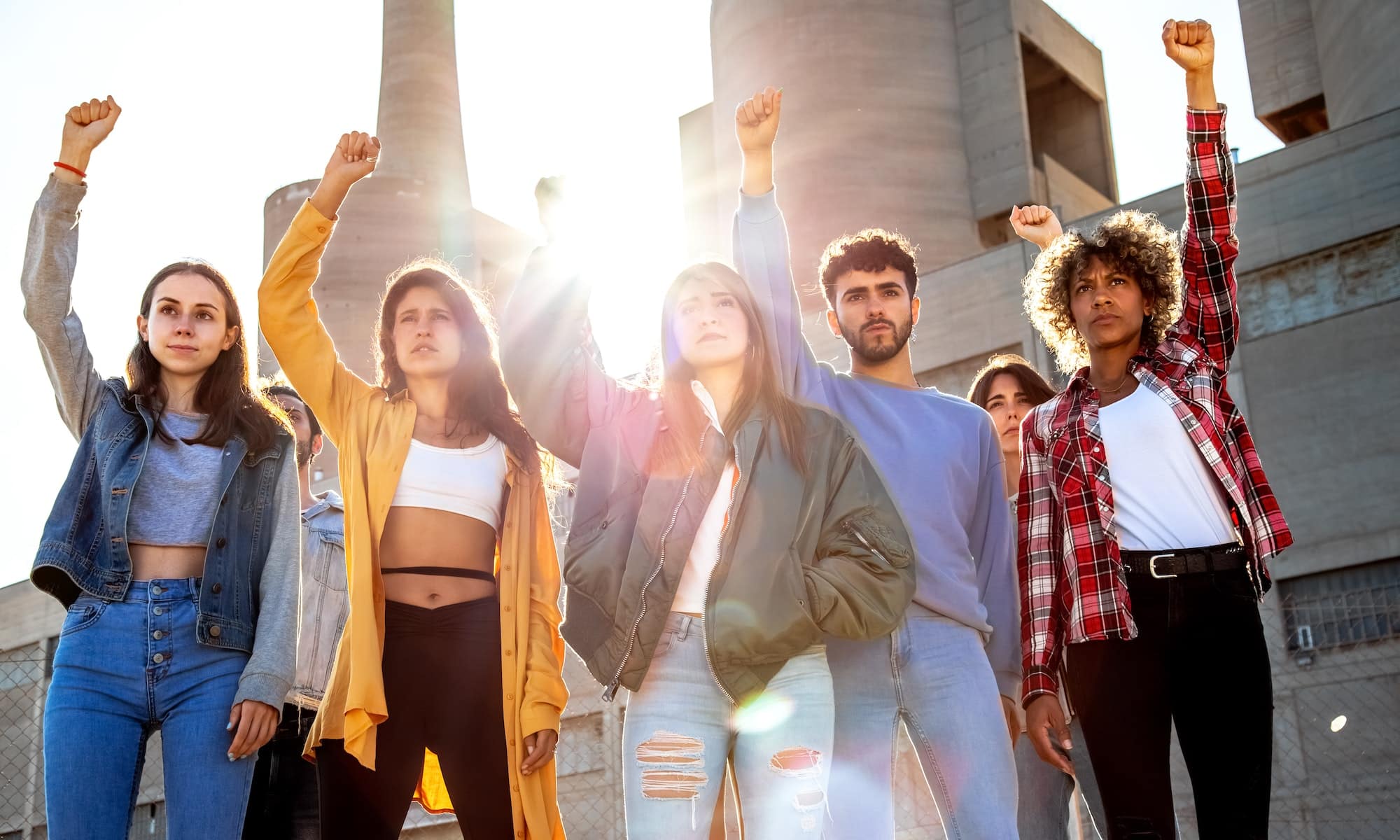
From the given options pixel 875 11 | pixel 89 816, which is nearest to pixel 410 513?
pixel 89 816

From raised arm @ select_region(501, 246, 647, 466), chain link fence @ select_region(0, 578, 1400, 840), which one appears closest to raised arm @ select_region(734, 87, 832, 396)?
raised arm @ select_region(501, 246, 647, 466)

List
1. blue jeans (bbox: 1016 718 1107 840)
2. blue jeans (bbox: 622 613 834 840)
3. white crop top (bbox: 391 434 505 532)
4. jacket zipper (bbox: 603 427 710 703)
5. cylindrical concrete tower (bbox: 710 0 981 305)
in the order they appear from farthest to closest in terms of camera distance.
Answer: cylindrical concrete tower (bbox: 710 0 981 305) < blue jeans (bbox: 1016 718 1107 840) < white crop top (bbox: 391 434 505 532) < jacket zipper (bbox: 603 427 710 703) < blue jeans (bbox: 622 613 834 840)

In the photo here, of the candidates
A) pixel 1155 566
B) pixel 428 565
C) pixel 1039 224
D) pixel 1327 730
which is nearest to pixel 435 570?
pixel 428 565

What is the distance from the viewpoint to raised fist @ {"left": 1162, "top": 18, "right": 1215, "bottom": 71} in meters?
3.54

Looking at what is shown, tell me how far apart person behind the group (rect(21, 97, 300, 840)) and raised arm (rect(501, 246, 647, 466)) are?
0.81 metres

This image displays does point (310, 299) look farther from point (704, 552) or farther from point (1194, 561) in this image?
point (1194, 561)

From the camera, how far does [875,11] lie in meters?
22.5

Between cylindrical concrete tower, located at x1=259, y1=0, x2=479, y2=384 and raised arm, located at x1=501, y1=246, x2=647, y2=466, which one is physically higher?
cylindrical concrete tower, located at x1=259, y1=0, x2=479, y2=384

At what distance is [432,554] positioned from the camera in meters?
3.51

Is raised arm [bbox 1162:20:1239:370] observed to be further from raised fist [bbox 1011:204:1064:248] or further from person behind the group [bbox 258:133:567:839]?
person behind the group [bbox 258:133:567:839]

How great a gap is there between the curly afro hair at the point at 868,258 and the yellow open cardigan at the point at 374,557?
1.19 meters

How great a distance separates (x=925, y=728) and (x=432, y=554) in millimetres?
1443

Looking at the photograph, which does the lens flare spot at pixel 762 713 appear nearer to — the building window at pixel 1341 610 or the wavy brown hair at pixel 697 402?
the wavy brown hair at pixel 697 402

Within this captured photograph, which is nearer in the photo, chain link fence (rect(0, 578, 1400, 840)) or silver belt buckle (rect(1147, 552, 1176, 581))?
silver belt buckle (rect(1147, 552, 1176, 581))
